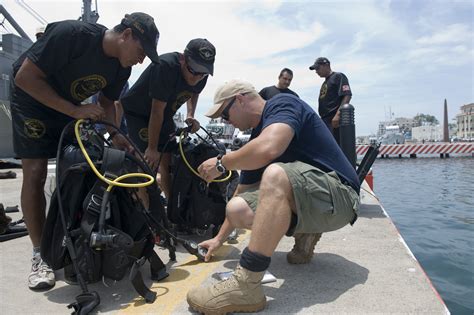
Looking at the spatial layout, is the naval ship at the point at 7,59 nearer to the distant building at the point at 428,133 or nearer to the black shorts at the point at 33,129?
the black shorts at the point at 33,129

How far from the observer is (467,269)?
405 centimetres

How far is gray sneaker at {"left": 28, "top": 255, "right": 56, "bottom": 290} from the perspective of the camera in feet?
8.61

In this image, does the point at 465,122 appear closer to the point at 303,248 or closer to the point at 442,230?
the point at 442,230

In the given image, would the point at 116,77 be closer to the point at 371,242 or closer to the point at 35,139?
the point at 35,139

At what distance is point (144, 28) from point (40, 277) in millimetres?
1931

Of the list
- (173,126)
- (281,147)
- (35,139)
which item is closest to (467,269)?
(281,147)

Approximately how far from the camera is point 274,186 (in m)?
2.18

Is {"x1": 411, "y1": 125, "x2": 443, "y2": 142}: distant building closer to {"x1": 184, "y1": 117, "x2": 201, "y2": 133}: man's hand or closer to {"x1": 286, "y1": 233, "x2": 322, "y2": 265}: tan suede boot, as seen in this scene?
{"x1": 184, "y1": 117, "x2": 201, "y2": 133}: man's hand

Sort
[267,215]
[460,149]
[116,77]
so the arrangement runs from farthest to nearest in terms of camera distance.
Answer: [460,149] < [116,77] < [267,215]

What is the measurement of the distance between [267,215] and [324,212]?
0.43 m

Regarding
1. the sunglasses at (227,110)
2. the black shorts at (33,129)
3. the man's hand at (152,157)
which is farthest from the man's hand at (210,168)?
the man's hand at (152,157)

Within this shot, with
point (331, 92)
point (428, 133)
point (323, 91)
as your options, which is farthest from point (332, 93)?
point (428, 133)

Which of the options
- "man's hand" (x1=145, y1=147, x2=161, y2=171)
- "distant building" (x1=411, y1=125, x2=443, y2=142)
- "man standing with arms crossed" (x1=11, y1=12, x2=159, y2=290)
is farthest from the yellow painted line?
"distant building" (x1=411, y1=125, x2=443, y2=142)

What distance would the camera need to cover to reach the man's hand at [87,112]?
2691 millimetres
